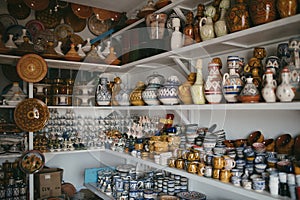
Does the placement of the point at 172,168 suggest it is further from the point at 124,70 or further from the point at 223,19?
the point at 124,70

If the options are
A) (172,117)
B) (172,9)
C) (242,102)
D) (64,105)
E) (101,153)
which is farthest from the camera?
(101,153)

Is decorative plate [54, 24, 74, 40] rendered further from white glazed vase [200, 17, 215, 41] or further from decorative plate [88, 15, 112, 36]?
white glazed vase [200, 17, 215, 41]

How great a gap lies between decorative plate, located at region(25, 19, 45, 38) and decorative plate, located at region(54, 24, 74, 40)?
0.11 meters

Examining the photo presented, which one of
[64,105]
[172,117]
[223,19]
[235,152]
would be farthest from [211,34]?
[64,105]

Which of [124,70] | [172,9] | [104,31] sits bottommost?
[124,70]

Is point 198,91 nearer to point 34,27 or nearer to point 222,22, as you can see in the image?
point 222,22

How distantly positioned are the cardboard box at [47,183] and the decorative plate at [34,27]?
1044mm

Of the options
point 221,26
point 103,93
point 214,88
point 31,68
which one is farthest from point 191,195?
point 31,68

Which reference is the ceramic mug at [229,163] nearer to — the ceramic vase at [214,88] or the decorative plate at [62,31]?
the ceramic vase at [214,88]

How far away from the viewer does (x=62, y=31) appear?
7.22 ft

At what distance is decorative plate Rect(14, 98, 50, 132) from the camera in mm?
1718

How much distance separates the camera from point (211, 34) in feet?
3.51

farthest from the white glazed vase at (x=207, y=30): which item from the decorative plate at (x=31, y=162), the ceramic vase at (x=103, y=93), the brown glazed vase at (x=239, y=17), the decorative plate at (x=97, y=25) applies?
the decorative plate at (x=97, y=25)

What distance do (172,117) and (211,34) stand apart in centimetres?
59
